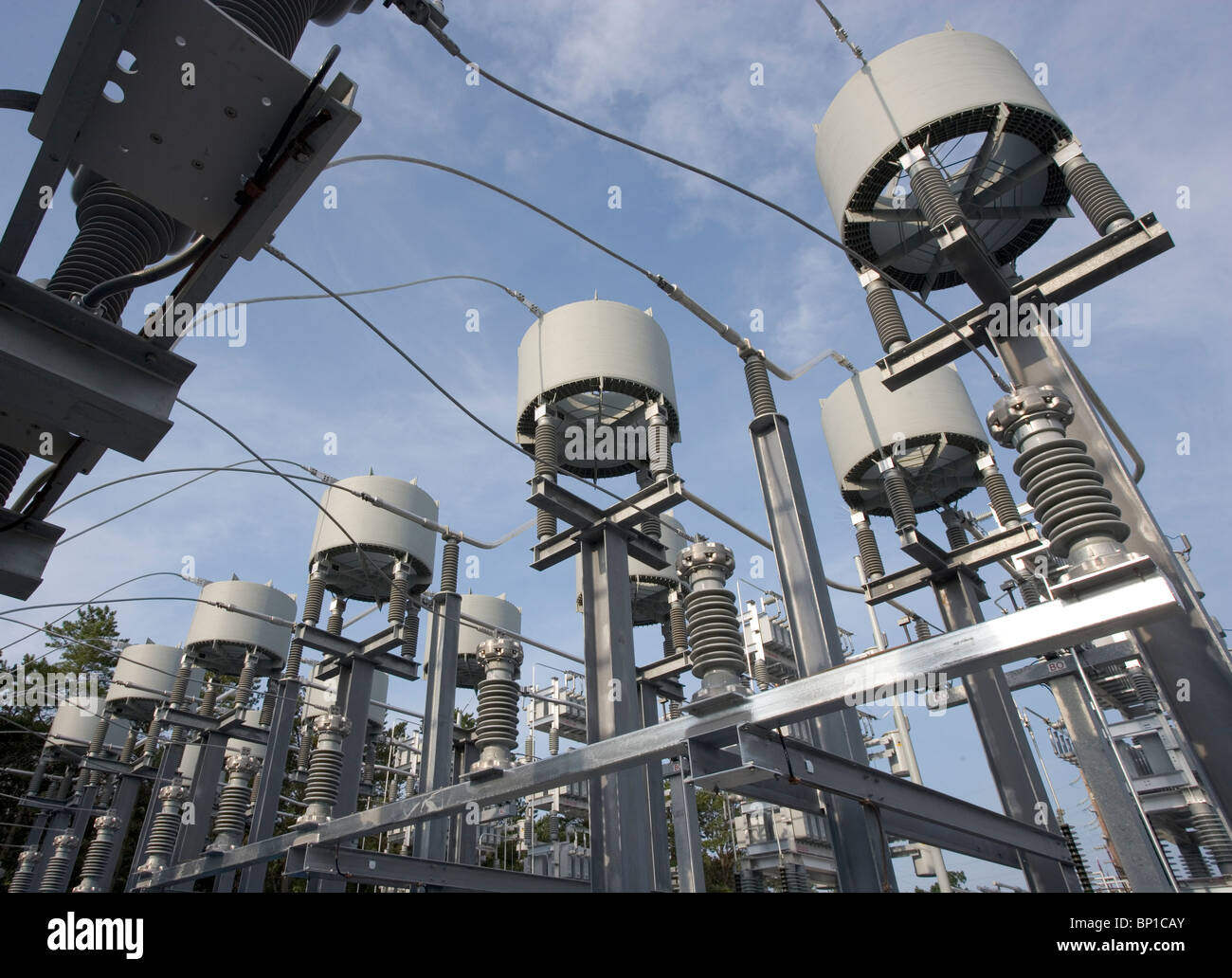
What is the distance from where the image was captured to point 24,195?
10.0 ft

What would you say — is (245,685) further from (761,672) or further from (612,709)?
(612,709)

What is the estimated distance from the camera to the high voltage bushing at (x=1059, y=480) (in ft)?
10.5

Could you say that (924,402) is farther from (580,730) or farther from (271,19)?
(580,730)

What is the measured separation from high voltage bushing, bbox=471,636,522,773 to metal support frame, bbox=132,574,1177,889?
0.62 ft

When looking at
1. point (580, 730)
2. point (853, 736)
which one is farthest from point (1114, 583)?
point (580, 730)

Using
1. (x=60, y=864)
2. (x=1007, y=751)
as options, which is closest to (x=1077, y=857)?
(x=1007, y=751)

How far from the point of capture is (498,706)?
542 cm

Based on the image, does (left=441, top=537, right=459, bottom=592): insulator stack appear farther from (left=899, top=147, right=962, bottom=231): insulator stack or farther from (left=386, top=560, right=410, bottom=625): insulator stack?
(left=899, top=147, right=962, bottom=231): insulator stack

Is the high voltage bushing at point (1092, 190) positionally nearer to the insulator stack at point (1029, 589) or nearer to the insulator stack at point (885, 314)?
the insulator stack at point (885, 314)

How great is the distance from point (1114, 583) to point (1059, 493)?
0.46 metres

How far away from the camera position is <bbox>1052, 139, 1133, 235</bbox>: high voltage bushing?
5.87 m

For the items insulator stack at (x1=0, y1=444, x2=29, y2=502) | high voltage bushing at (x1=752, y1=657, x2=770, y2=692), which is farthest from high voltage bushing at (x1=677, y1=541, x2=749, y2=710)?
high voltage bushing at (x1=752, y1=657, x2=770, y2=692)

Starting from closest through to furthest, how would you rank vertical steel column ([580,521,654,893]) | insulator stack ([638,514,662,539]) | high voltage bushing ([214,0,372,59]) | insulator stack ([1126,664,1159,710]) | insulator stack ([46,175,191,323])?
insulator stack ([46,175,191,323]), high voltage bushing ([214,0,372,59]), vertical steel column ([580,521,654,893]), insulator stack ([638,514,662,539]), insulator stack ([1126,664,1159,710])
